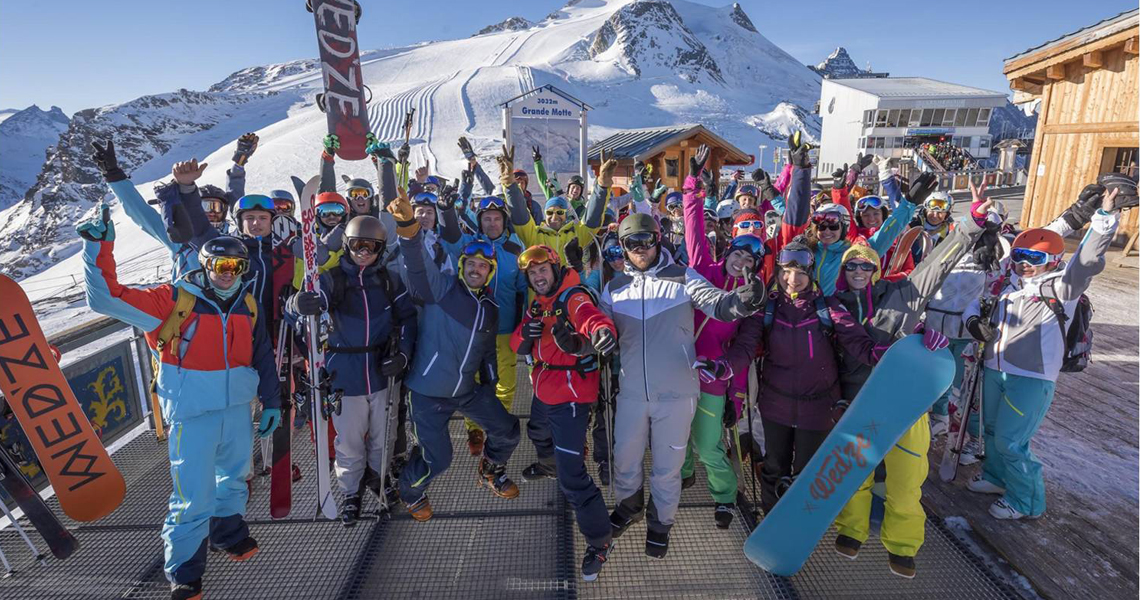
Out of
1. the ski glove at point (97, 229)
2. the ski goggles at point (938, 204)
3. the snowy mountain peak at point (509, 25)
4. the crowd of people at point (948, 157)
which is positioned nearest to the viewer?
the ski glove at point (97, 229)

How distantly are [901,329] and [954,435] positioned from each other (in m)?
1.98

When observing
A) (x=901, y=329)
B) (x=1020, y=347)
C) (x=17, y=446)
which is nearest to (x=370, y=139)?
(x=17, y=446)

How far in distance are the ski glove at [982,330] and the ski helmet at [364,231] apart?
375cm

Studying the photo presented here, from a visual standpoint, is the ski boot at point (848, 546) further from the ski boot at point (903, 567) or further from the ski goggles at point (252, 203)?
the ski goggles at point (252, 203)

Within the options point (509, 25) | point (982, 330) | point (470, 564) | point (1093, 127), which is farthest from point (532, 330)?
point (509, 25)

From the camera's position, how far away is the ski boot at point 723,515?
3861 mm

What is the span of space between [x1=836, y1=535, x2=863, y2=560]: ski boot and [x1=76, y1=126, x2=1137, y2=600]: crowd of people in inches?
0.6

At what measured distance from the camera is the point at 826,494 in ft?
10.8

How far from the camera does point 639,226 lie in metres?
3.43

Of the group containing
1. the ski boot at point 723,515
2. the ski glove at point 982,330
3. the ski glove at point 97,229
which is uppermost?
the ski glove at point 97,229

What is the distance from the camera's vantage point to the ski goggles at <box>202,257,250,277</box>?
3.26 m

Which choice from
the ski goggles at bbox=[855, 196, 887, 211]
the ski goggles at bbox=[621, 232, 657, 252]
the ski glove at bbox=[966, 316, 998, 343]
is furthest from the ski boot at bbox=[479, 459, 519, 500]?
the ski goggles at bbox=[855, 196, 887, 211]

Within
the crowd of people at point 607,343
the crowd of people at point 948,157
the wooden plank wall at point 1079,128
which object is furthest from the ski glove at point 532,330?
the crowd of people at point 948,157

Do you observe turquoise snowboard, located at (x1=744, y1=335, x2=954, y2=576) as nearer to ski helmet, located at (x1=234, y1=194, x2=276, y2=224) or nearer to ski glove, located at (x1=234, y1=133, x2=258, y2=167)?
ski helmet, located at (x1=234, y1=194, x2=276, y2=224)
